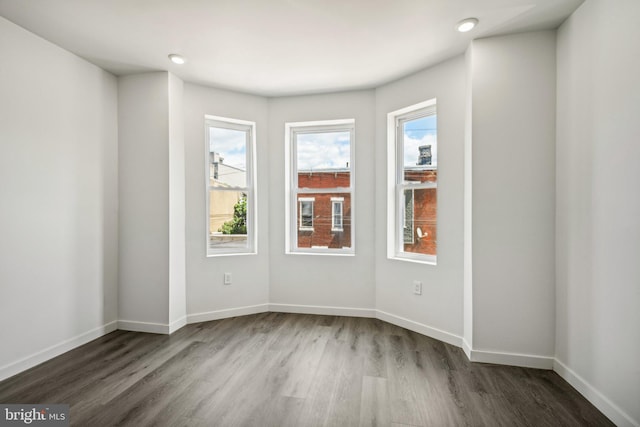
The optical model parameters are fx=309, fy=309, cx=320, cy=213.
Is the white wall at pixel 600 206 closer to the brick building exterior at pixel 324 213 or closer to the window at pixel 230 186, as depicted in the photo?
the brick building exterior at pixel 324 213

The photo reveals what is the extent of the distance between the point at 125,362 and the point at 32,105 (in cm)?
220

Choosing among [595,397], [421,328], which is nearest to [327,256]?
[421,328]

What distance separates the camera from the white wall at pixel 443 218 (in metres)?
2.85

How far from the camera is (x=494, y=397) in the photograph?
206cm

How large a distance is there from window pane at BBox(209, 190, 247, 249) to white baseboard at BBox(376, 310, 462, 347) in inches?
73.7

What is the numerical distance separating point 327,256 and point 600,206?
250cm

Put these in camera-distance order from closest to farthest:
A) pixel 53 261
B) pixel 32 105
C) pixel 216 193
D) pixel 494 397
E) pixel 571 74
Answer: pixel 494 397, pixel 571 74, pixel 32 105, pixel 53 261, pixel 216 193

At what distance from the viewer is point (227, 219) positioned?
3.75 meters

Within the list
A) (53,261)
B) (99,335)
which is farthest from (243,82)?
(99,335)

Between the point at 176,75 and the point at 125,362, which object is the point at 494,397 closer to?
the point at 125,362

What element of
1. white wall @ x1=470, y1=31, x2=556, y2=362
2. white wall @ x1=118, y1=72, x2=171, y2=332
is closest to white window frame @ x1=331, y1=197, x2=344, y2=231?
white wall @ x1=470, y1=31, x2=556, y2=362

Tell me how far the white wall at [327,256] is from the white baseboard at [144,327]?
1216 millimetres

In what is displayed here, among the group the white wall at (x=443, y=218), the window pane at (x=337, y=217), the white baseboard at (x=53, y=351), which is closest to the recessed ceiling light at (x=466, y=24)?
the white wall at (x=443, y=218)

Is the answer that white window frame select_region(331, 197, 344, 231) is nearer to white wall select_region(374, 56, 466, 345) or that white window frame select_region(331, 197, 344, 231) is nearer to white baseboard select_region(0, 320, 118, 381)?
white wall select_region(374, 56, 466, 345)
